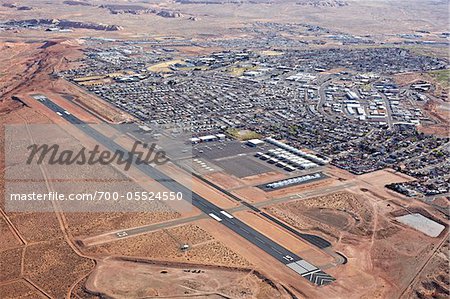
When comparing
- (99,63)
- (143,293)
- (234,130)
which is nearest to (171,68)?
(99,63)

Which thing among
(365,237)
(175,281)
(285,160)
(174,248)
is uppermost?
(285,160)

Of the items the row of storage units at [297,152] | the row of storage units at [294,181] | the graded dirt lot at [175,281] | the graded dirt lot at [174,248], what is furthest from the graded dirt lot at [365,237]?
the row of storage units at [297,152]

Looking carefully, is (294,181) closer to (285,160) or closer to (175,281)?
(285,160)

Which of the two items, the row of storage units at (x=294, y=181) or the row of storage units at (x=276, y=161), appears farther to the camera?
the row of storage units at (x=276, y=161)

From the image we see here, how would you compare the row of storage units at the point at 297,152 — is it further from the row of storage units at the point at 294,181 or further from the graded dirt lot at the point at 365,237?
the graded dirt lot at the point at 365,237

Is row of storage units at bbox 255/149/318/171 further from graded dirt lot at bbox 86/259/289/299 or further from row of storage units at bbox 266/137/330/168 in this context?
graded dirt lot at bbox 86/259/289/299

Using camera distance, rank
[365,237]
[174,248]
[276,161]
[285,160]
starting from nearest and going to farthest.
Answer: [174,248] < [365,237] < [276,161] < [285,160]

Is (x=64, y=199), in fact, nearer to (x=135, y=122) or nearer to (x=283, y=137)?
(x=135, y=122)

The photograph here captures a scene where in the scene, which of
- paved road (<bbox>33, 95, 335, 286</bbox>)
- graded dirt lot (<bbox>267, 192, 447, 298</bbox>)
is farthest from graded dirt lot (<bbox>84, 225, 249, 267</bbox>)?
graded dirt lot (<bbox>267, 192, 447, 298</bbox>)

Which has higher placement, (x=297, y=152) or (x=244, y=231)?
(x=297, y=152)

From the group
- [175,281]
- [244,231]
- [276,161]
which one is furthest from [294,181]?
[175,281]
